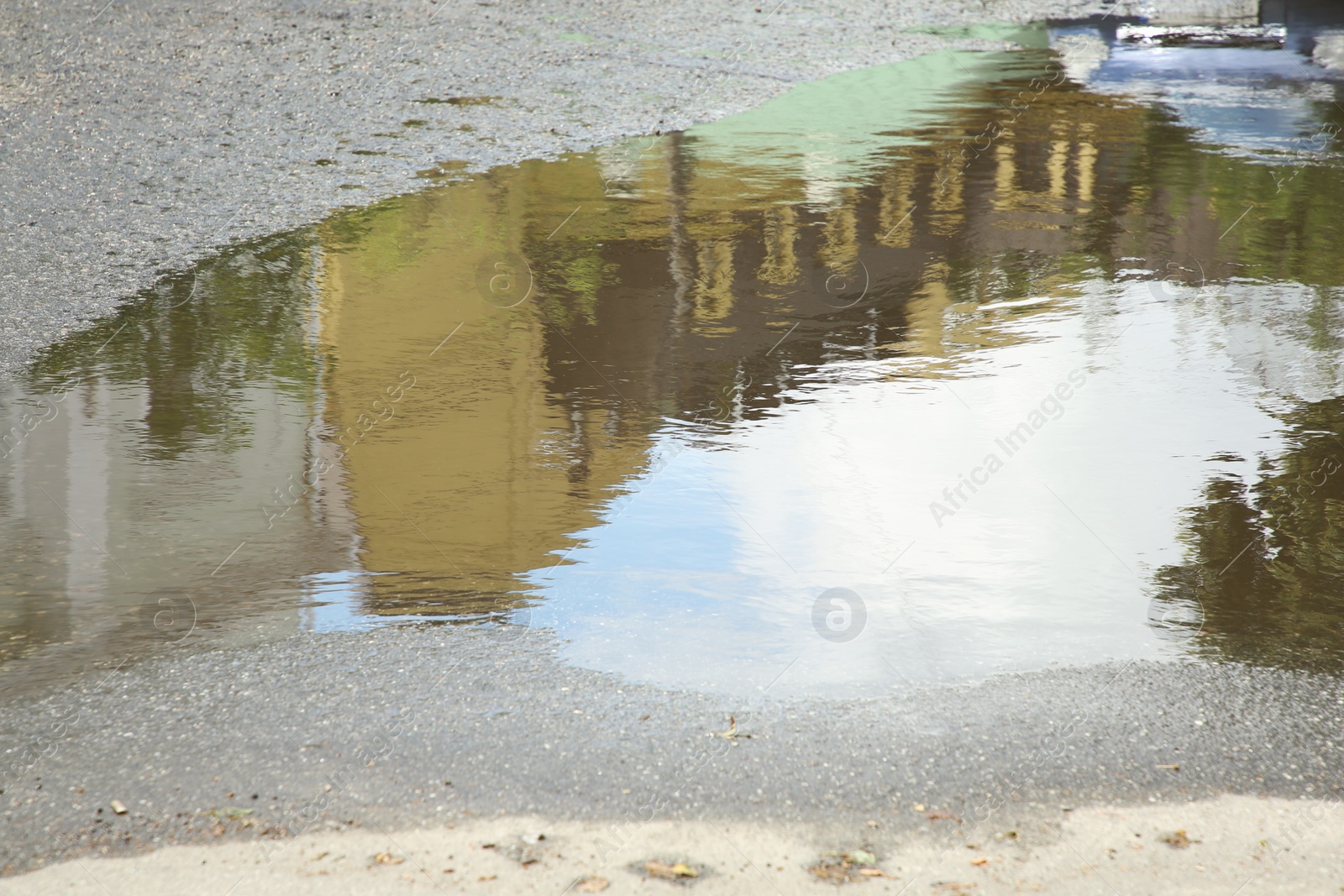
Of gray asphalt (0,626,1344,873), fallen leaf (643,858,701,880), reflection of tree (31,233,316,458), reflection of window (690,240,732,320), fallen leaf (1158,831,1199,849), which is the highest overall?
reflection of window (690,240,732,320)

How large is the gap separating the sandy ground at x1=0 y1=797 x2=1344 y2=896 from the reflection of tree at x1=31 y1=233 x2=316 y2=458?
2.35 meters

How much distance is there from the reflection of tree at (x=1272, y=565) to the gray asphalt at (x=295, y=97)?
206 inches

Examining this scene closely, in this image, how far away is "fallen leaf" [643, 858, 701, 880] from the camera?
240cm

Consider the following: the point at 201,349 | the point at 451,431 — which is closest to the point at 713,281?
the point at 451,431

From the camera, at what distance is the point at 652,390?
4.95 m

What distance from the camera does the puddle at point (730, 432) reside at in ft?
11.1

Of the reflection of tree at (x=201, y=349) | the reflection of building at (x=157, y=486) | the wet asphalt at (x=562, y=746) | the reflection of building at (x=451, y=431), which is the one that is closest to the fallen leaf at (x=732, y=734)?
the wet asphalt at (x=562, y=746)

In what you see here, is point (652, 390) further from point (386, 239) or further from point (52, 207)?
point (52, 207)

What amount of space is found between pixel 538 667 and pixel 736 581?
2.63ft

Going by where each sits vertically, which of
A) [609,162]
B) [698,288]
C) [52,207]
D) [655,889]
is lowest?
[655,889]

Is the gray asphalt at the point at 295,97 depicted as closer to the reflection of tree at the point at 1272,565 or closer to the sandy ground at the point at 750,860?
the sandy ground at the point at 750,860

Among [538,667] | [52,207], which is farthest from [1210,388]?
[52,207]

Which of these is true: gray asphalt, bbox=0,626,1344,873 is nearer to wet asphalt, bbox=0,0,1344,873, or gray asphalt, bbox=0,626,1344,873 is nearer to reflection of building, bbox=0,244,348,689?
wet asphalt, bbox=0,0,1344,873

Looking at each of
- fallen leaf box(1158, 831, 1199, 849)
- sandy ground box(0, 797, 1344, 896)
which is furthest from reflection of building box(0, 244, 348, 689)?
fallen leaf box(1158, 831, 1199, 849)
